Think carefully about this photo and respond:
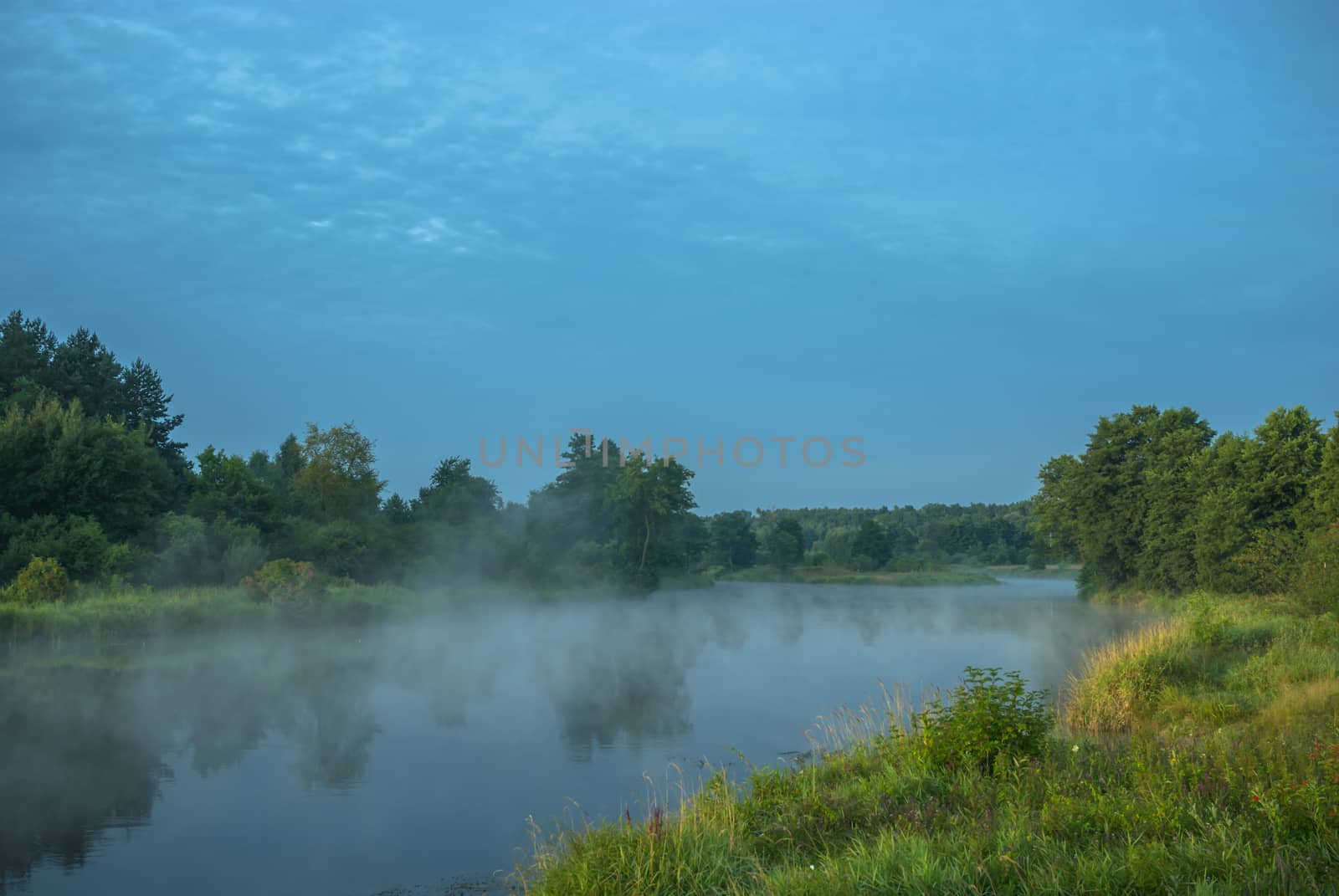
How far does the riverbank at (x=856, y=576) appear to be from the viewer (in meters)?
81.9

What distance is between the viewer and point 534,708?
18.2m

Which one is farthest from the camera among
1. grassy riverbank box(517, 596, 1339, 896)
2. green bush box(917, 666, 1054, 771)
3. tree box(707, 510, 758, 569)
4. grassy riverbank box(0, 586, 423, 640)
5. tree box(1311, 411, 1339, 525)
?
tree box(707, 510, 758, 569)

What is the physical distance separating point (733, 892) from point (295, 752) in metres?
10.6

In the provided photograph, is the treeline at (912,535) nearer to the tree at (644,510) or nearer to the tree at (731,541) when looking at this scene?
the tree at (731,541)

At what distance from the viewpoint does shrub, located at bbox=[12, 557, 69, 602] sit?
2427cm

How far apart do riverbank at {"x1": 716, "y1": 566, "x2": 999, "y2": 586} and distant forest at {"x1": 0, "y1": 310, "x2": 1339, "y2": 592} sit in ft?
58.7

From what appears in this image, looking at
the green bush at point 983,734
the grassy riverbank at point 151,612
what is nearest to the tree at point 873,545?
the grassy riverbank at point 151,612

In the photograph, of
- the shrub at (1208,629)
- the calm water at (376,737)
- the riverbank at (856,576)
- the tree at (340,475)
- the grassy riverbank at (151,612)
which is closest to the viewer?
the calm water at (376,737)

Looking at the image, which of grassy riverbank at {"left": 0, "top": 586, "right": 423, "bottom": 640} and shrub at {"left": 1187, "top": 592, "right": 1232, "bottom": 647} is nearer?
shrub at {"left": 1187, "top": 592, "right": 1232, "bottom": 647}

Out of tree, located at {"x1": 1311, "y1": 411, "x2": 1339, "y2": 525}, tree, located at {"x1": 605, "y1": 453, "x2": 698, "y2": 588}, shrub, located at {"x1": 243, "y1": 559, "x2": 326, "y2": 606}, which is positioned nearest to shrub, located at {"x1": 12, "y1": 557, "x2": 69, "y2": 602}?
shrub, located at {"x1": 243, "y1": 559, "x2": 326, "y2": 606}

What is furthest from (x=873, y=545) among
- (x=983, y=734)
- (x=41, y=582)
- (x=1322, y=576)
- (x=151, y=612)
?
(x=983, y=734)

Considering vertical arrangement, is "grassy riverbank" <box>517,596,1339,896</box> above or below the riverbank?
above

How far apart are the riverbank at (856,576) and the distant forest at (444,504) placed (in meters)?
Result: 17.9

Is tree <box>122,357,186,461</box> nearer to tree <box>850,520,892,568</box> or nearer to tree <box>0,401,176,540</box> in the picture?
tree <box>0,401,176,540</box>
